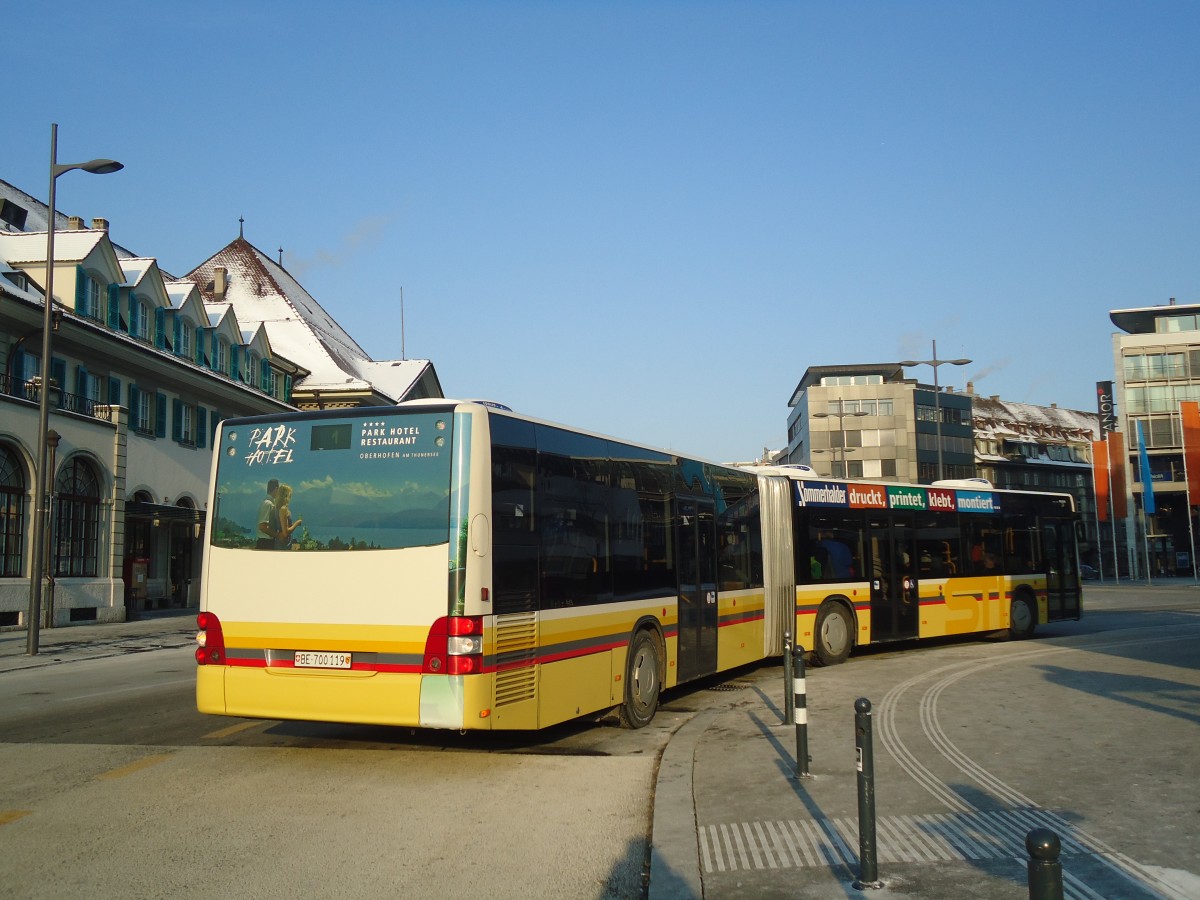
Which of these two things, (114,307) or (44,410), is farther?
(114,307)

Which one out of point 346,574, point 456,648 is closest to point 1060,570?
point 456,648

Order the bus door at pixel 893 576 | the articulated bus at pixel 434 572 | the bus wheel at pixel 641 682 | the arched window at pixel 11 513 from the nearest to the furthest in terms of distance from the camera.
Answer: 1. the articulated bus at pixel 434 572
2. the bus wheel at pixel 641 682
3. the bus door at pixel 893 576
4. the arched window at pixel 11 513

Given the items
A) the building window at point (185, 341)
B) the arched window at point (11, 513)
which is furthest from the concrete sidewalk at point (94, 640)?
the building window at point (185, 341)

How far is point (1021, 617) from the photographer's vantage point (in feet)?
70.8

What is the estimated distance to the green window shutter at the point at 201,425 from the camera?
4109 centimetres

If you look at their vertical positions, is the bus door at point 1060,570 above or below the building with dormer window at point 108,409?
below

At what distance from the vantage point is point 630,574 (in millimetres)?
11125

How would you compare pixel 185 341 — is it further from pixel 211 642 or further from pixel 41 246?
pixel 211 642

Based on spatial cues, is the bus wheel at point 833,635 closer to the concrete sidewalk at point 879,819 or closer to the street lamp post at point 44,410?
the concrete sidewalk at point 879,819

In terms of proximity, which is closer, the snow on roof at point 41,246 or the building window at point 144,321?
the snow on roof at point 41,246

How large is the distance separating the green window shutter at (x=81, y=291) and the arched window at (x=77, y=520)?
191 inches

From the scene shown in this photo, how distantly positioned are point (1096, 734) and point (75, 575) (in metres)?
30.3

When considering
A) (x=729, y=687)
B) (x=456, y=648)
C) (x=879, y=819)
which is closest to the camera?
(x=879, y=819)

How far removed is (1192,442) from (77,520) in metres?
64.5
